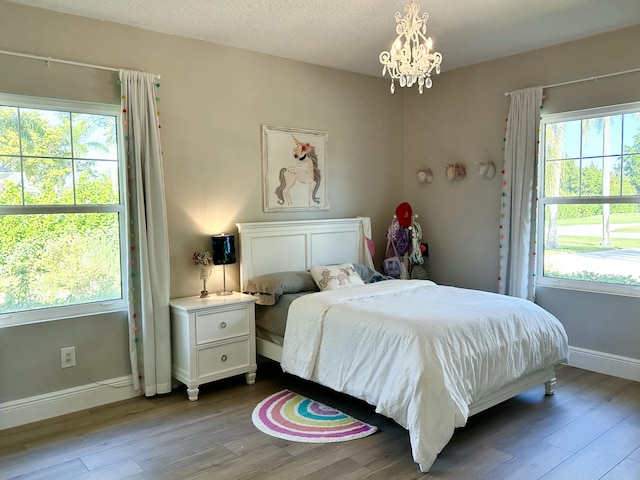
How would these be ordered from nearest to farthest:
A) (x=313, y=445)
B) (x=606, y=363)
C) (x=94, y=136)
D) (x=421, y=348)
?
(x=421, y=348) < (x=313, y=445) < (x=94, y=136) < (x=606, y=363)

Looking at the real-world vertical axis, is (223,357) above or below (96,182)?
below

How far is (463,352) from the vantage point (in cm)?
283

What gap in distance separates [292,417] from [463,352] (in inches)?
47.2

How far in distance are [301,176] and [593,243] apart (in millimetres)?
2548

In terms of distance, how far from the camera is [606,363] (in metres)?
4.01

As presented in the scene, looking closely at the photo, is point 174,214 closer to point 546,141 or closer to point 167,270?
point 167,270

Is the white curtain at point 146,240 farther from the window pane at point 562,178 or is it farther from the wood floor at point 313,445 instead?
Result: the window pane at point 562,178

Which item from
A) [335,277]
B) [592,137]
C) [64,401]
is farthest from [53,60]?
[592,137]

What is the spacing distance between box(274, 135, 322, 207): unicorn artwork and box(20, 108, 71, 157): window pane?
1.72 meters

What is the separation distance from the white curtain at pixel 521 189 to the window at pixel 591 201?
11 cm

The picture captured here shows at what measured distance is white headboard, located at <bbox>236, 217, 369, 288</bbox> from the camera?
4.19 meters

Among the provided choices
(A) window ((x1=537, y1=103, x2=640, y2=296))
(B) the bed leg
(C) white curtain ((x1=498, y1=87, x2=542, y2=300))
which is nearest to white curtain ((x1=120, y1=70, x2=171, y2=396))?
(B) the bed leg

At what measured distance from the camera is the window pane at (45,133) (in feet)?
10.7

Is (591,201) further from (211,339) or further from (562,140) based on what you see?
(211,339)
